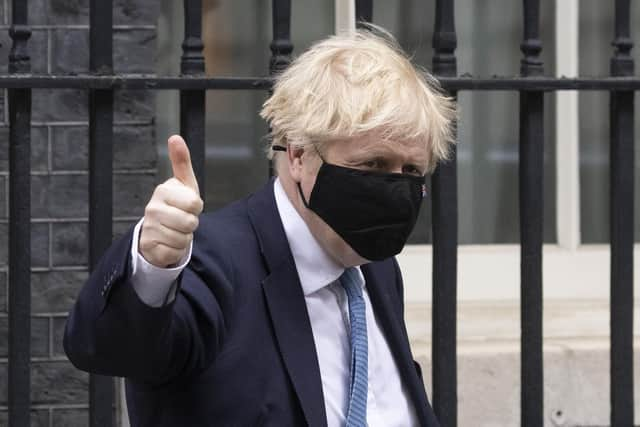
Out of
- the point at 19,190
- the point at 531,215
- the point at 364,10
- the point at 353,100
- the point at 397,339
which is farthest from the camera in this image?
the point at 531,215

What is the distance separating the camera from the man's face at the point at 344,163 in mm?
2488

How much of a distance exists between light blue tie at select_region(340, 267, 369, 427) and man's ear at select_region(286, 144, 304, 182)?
0.20 meters

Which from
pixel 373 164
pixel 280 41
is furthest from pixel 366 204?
pixel 280 41

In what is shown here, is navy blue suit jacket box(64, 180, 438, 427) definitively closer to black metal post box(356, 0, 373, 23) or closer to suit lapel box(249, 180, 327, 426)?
suit lapel box(249, 180, 327, 426)

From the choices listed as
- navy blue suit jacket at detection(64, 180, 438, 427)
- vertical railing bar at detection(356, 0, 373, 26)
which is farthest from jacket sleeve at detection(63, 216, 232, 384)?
vertical railing bar at detection(356, 0, 373, 26)

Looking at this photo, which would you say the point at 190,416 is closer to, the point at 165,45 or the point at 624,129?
the point at 624,129

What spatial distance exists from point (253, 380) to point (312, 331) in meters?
0.16

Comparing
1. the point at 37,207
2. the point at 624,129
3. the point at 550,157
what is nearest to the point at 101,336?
the point at 624,129

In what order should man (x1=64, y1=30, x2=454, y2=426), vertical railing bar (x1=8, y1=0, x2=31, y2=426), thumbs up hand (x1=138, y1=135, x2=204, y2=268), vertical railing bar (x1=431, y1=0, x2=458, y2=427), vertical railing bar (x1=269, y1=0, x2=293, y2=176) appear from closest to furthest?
thumbs up hand (x1=138, y1=135, x2=204, y2=268)
man (x1=64, y1=30, x2=454, y2=426)
vertical railing bar (x1=8, y1=0, x2=31, y2=426)
vertical railing bar (x1=269, y1=0, x2=293, y2=176)
vertical railing bar (x1=431, y1=0, x2=458, y2=427)

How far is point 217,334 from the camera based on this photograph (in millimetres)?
2334

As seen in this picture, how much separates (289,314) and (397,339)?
0.28m

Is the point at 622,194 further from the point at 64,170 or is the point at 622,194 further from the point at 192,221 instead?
the point at 64,170

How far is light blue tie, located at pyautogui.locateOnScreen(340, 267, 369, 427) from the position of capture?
8.11 ft

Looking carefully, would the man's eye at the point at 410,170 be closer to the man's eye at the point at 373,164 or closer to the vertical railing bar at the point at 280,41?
the man's eye at the point at 373,164
